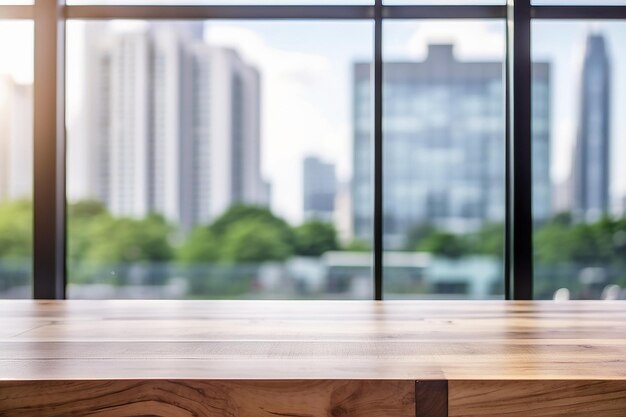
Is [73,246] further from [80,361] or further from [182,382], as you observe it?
[182,382]

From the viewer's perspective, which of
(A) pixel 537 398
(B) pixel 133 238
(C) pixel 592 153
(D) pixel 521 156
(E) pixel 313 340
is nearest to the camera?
(A) pixel 537 398

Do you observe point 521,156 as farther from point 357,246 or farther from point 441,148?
point 357,246

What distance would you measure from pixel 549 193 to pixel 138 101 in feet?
5.31

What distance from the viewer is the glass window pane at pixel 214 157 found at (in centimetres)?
217

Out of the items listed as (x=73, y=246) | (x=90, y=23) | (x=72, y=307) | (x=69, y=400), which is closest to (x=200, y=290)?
(x=73, y=246)

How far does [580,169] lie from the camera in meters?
2.11

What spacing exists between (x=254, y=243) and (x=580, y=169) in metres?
1.28

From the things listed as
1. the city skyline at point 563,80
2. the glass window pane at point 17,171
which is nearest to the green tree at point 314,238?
the city skyline at point 563,80

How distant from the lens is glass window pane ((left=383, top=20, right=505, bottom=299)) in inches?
82.0

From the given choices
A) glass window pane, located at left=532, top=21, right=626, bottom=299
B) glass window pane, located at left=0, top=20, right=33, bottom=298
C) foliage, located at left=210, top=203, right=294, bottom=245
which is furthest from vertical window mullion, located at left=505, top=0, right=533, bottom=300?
glass window pane, located at left=0, top=20, right=33, bottom=298

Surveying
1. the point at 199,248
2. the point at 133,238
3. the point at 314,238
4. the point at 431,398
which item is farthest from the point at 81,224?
the point at 431,398

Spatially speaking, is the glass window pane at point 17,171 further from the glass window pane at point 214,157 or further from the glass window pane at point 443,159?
the glass window pane at point 443,159

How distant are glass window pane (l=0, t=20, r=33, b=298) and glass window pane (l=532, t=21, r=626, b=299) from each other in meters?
1.91

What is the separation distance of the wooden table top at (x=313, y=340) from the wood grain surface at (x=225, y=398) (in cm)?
1
